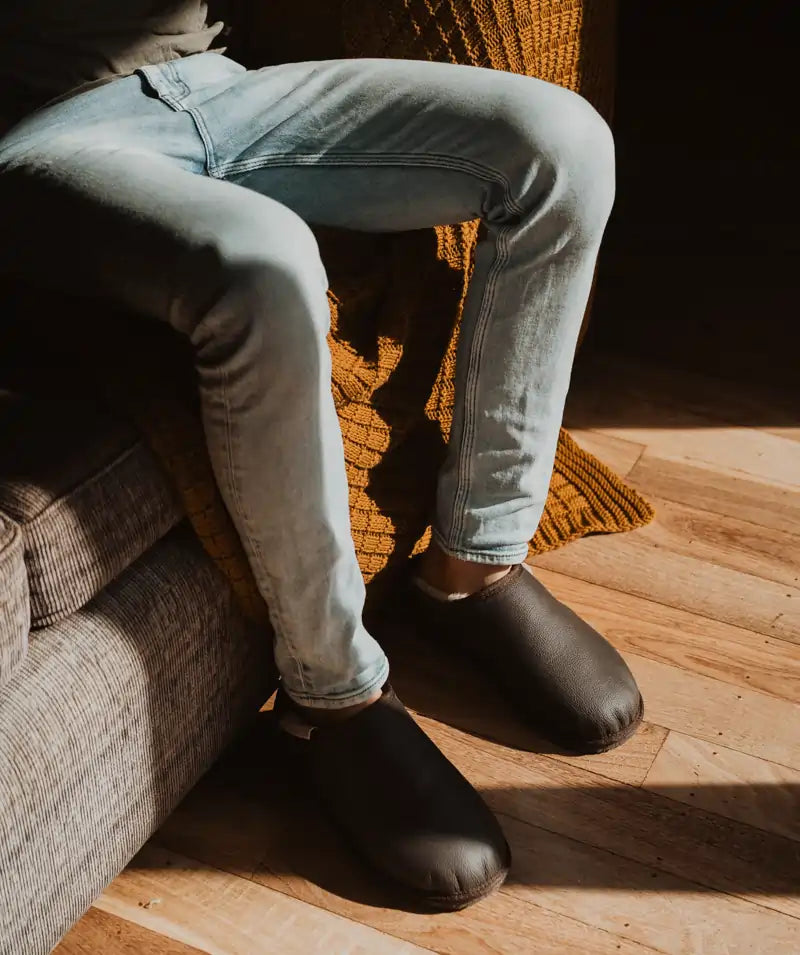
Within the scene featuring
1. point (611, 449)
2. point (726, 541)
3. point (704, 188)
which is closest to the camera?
point (726, 541)

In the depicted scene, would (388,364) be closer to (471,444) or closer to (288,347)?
(471,444)

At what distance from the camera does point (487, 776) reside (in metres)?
1.15

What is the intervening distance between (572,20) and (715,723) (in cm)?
83

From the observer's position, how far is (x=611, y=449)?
1668 millimetres

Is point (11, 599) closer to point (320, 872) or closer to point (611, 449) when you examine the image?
point (320, 872)

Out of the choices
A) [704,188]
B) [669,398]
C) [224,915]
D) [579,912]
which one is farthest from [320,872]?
[704,188]

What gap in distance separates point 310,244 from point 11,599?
1.17 ft

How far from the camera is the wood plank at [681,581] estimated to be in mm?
1377

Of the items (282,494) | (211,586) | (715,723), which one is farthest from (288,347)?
(715,723)

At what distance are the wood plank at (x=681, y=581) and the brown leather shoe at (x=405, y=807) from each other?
43cm

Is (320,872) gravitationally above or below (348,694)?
below

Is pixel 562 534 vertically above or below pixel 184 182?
below

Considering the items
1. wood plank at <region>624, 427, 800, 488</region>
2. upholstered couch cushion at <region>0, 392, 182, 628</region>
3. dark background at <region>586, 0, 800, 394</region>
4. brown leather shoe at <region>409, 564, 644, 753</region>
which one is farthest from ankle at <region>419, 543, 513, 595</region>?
dark background at <region>586, 0, 800, 394</region>

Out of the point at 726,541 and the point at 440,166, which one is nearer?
the point at 440,166
